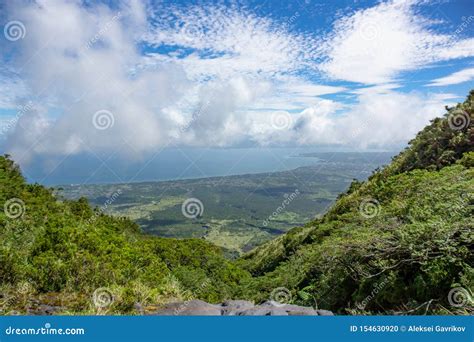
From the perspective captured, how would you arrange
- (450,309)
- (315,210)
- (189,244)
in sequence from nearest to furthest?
(450,309), (189,244), (315,210)

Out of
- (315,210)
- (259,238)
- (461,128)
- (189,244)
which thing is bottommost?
(189,244)

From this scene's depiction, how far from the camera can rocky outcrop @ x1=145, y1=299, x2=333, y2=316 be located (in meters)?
5.90

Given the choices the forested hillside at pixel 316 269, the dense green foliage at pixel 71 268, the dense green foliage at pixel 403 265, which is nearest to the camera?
the dense green foliage at pixel 403 265

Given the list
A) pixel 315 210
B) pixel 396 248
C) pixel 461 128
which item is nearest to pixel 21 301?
pixel 396 248

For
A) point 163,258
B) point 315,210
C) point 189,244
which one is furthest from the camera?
point 315,210

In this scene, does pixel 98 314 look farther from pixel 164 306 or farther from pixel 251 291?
pixel 251 291

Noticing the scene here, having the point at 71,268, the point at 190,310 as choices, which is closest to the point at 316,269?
the point at 190,310

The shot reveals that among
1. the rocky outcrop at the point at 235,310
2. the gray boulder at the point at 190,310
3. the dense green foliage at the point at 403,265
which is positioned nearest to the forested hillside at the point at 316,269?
the dense green foliage at the point at 403,265

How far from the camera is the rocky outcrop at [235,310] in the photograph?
590 cm

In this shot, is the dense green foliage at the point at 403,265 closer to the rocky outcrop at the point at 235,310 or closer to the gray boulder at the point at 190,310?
the rocky outcrop at the point at 235,310

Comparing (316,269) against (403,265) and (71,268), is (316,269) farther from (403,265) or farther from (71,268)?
(71,268)

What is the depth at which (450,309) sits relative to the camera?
18.4 ft

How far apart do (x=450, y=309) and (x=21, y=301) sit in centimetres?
713

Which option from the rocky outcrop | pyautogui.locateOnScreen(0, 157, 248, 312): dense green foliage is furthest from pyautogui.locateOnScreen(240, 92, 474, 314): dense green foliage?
pyautogui.locateOnScreen(0, 157, 248, 312): dense green foliage
